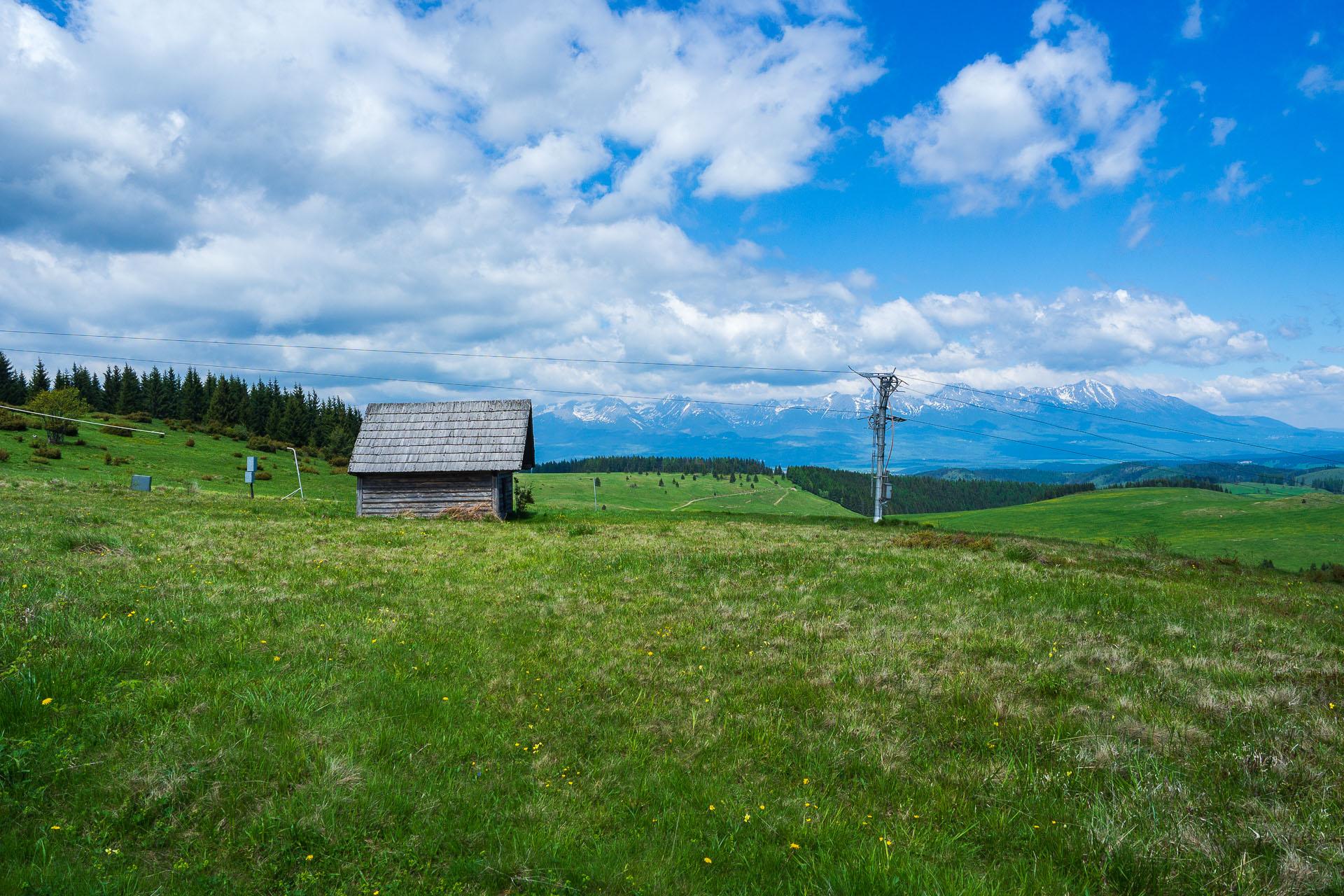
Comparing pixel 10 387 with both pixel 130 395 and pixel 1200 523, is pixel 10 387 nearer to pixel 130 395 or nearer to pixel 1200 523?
pixel 130 395

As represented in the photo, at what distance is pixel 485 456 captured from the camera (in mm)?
32812

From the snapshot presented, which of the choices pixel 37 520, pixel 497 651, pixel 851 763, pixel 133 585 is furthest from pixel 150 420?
pixel 851 763

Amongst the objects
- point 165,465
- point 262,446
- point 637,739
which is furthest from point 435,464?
point 262,446

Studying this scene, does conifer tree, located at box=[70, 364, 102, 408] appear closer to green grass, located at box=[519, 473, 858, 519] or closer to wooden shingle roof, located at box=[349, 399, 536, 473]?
green grass, located at box=[519, 473, 858, 519]

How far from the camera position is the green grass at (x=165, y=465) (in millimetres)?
39000

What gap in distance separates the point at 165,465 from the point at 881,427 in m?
56.4

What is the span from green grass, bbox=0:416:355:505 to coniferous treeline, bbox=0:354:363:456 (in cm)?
2348

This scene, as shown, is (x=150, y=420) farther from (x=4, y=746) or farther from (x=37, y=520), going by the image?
(x=4, y=746)

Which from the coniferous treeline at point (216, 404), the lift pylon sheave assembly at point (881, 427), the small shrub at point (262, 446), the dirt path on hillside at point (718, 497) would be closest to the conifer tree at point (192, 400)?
the coniferous treeline at point (216, 404)

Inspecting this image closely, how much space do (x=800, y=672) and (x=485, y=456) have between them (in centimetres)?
2720

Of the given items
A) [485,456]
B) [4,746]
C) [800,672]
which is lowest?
[800,672]

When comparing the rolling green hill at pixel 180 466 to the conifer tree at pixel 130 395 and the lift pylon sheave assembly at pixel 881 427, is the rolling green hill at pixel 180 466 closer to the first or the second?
the lift pylon sheave assembly at pixel 881 427

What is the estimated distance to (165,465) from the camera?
47594 mm

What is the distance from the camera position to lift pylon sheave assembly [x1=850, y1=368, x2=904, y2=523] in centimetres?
4447
